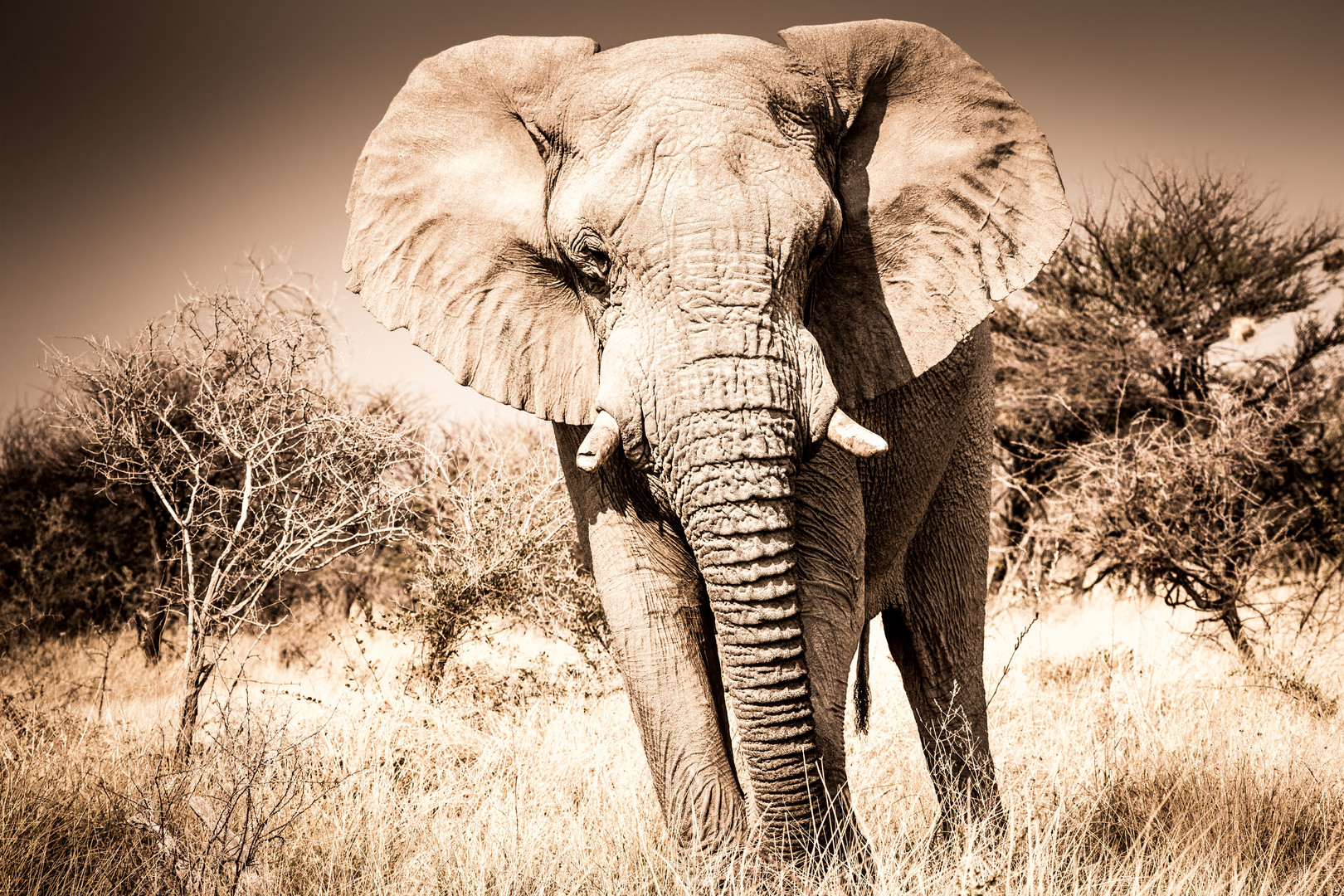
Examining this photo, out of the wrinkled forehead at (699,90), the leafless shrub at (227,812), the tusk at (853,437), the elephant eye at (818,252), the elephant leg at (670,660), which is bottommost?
the leafless shrub at (227,812)

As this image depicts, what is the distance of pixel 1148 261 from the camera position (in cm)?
1390

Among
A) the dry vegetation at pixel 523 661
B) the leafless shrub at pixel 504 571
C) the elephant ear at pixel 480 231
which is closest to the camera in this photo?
the elephant ear at pixel 480 231

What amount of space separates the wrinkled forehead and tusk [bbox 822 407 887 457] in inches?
32.7

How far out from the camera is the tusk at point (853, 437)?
9.36ft

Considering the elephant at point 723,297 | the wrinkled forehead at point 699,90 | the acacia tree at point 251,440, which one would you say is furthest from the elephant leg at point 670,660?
the acacia tree at point 251,440

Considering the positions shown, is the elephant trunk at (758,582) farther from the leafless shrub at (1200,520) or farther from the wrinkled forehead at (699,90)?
the leafless shrub at (1200,520)

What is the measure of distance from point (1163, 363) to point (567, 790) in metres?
10.2

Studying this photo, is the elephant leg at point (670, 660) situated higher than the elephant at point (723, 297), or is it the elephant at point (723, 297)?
the elephant at point (723, 297)

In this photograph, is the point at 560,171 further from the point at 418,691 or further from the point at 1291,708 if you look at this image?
the point at 1291,708

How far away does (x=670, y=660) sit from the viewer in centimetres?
329

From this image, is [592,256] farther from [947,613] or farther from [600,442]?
[947,613]

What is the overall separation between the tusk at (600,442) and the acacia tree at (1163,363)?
22.4 ft

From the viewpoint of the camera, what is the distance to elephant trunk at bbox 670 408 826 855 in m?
2.79

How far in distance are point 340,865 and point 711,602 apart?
1.77 m
